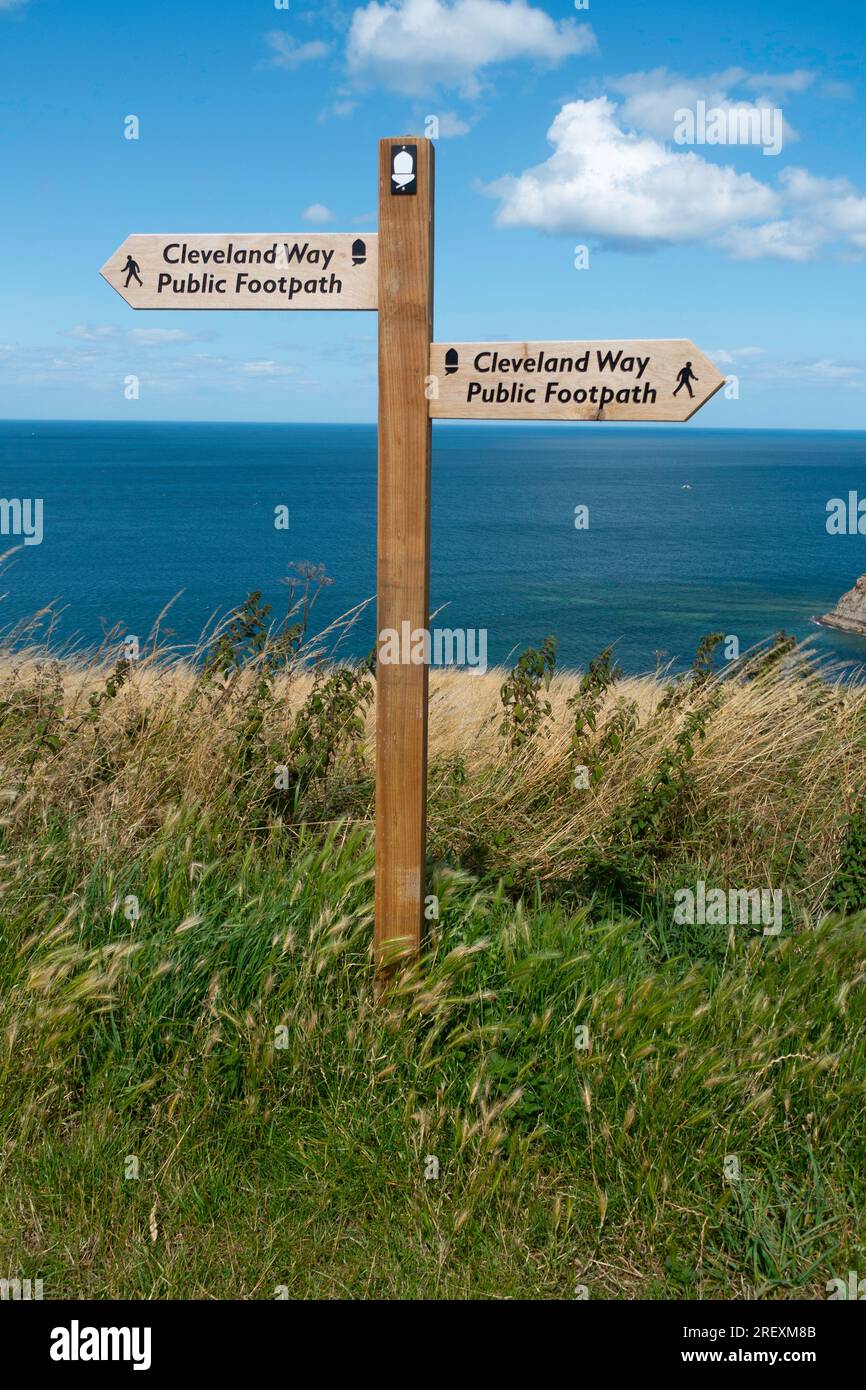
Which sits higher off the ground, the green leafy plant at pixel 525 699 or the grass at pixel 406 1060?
the green leafy plant at pixel 525 699

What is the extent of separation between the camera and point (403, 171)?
309cm

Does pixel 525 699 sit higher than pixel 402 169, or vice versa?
pixel 402 169

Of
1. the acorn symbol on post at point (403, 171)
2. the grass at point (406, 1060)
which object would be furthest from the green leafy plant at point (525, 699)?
the acorn symbol on post at point (403, 171)

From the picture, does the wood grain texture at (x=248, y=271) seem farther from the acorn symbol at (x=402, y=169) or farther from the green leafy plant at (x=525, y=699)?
the green leafy plant at (x=525, y=699)

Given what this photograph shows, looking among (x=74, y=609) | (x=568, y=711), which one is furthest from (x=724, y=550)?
(x=568, y=711)

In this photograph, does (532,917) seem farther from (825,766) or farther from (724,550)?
(724,550)

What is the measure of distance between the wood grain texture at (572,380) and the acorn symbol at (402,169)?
1.63 feet

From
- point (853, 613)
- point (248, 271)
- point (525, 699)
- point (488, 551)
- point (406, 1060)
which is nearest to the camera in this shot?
point (406, 1060)

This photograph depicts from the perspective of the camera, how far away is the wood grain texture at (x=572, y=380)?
3039 millimetres

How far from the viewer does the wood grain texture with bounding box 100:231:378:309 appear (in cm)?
317

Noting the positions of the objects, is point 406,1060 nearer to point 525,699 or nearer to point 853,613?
point 525,699

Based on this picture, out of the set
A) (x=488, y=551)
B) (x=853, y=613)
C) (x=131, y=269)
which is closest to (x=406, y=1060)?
(x=131, y=269)

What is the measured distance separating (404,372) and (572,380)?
537mm
